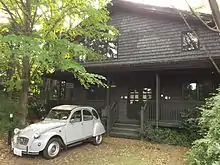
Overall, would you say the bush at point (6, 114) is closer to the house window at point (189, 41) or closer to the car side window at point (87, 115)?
the car side window at point (87, 115)

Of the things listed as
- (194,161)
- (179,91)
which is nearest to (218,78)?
(179,91)

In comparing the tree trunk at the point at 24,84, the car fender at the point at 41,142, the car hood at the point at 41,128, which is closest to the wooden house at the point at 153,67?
the tree trunk at the point at 24,84

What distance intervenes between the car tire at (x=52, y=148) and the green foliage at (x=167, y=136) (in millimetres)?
5090

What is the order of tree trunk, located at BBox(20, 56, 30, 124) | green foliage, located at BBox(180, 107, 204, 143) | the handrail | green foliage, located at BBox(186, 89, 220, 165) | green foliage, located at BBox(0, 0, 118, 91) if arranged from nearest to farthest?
green foliage, located at BBox(186, 89, 220, 165)
green foliage, located at BBox(0, 0, 118, 91)
tree trunk, located at BBox(20, 56, 30, 124)
green foliage, located at BBox(180, 107, 204, 143)
the handrail

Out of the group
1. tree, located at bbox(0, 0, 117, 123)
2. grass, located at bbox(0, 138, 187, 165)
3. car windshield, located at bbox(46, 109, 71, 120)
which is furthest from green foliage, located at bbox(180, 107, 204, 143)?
car windshield, located at bbox(46, 109, 71, 120)

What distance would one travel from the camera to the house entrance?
57.9 ft

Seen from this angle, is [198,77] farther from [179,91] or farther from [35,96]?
[35,96]

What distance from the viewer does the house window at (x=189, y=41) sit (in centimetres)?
1503

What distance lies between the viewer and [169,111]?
14883 millimetres

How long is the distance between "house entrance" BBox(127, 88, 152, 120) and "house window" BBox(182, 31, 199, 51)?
373cm

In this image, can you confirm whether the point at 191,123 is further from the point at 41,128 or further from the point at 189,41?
the point at 41,128

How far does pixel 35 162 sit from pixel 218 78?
1068 centimetres

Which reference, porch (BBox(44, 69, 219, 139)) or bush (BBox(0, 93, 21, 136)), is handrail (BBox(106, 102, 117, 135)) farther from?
bush (BBox(0, 93, 21, 136))

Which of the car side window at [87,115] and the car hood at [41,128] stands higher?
the car side window at [87,115]
